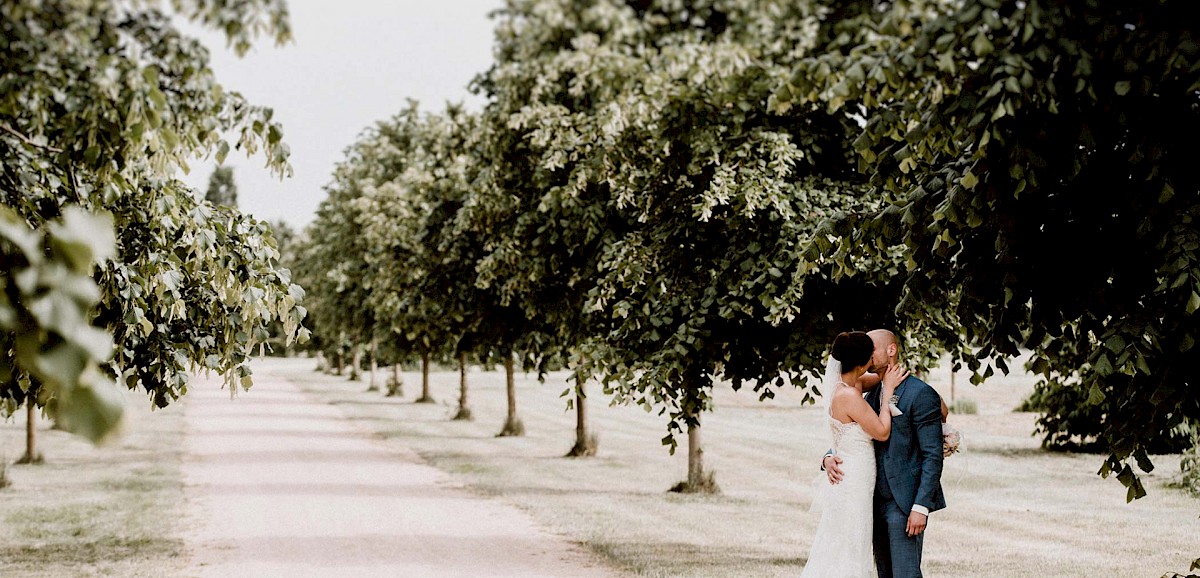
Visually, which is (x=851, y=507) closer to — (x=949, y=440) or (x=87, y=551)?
(x=949, y=440)

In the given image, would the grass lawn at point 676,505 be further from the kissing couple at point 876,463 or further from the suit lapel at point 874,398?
the suit lapel at point 874,398

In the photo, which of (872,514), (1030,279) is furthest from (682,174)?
(1030,279)

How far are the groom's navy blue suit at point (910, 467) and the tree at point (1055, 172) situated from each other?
0.70 m

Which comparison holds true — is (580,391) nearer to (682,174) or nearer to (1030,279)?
(682,174)

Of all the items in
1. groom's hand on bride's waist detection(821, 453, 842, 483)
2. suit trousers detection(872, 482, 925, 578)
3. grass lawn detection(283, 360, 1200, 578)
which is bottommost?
grass lawn detection(283, 360, 1200, 578)

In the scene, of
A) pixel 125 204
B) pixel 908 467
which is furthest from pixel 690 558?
pixel 125 204

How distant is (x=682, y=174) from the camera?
32.7 feet

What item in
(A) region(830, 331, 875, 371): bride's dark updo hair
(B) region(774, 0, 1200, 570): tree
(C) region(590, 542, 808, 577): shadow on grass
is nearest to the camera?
(B) region(774, 0, 1200, 570): tree

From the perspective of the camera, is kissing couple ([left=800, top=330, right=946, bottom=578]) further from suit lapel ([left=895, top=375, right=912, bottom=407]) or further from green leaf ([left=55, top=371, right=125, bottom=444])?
green leaf ([left=55, top=371, right=125, bottom=444])

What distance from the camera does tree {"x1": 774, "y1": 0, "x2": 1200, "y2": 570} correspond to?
12.7ft

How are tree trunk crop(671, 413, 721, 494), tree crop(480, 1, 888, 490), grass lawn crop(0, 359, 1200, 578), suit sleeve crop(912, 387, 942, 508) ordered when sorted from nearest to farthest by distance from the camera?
1. suit sleeve crop(912, 387, 942, 508)
2. tree crop(480, 1, 888, 490)
3. grass lawn crop(0, 359, 1200, 578)
4. tree trunk crop(671, 413, 721, 494)

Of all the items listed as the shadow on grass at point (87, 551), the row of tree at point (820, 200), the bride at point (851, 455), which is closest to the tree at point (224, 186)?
the row of tree at point (820, 200)

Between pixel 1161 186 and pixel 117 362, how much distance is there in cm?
579

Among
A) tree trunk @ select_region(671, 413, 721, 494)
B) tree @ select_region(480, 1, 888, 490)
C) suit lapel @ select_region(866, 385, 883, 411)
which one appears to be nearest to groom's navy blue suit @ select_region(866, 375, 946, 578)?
suit lapel @ select_region(866, 385, 883, 411)
